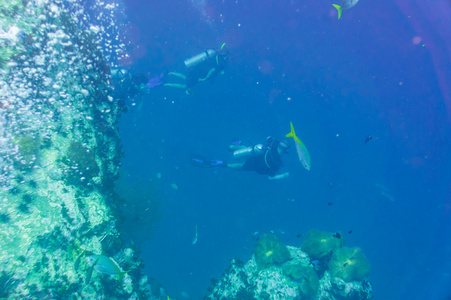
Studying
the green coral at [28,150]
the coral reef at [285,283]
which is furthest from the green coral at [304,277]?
the green coral at [28,150]

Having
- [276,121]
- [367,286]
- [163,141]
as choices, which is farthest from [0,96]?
[276,121]

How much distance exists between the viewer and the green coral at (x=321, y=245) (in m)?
5.98

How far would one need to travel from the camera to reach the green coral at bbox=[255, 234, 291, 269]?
20.0 feet

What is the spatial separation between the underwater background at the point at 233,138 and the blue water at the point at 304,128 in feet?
0.60

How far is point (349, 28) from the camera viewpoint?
30781 mm

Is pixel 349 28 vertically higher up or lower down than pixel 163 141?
higher up

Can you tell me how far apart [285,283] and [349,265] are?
5.66 feet

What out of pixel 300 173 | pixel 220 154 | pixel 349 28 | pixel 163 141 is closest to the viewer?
pixel 163 141

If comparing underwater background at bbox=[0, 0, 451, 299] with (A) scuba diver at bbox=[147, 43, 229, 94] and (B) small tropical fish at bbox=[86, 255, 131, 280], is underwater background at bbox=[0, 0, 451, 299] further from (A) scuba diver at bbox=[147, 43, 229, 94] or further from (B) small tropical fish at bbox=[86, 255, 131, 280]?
(A) scuba diver at bbox=[147, 43, 229, 94]

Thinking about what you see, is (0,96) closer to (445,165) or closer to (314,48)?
(314,48)

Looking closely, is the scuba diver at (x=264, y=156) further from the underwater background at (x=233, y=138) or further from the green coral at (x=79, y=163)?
the green coral at (x=79, y=163)

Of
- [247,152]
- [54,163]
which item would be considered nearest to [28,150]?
[54,163]

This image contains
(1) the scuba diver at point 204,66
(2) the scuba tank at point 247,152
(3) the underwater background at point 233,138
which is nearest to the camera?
(3) the underwater background at point 233,138

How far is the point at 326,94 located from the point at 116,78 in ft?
107
